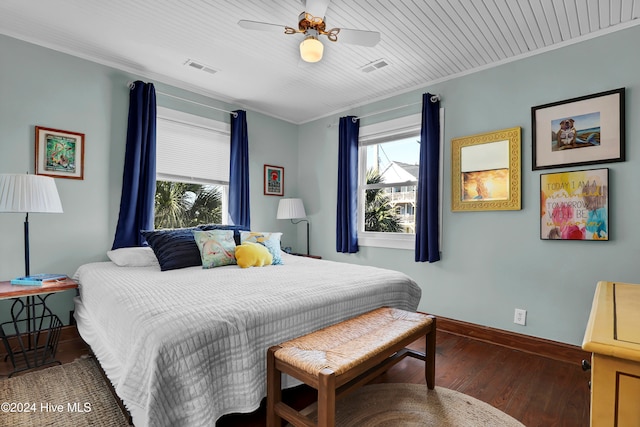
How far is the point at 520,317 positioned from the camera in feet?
9.05

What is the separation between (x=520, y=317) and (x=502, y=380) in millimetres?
768

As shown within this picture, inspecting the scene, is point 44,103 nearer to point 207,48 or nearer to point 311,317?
point 207,48

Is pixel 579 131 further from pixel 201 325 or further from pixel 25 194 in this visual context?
pixel 25 194

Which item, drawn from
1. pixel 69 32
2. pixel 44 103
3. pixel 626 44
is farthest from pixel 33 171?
pixel 626 44

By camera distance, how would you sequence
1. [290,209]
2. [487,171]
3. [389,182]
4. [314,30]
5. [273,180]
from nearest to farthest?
[314,30], [487,171], [389,182], [290,209], [273,180]

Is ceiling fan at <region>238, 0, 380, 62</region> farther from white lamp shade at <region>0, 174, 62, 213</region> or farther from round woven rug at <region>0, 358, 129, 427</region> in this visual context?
round woven rug at <region>0, 358, 129, 427</region>

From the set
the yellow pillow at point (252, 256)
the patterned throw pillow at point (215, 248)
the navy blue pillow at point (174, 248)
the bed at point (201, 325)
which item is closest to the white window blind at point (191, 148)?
the navy blue pillow at point (174, 248)

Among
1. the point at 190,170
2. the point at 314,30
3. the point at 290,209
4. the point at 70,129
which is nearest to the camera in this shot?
the point at 314,30

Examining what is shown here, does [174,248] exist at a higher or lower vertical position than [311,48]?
lower

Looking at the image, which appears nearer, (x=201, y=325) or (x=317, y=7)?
(x=201, y=325)

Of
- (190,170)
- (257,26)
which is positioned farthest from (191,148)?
(257,26)

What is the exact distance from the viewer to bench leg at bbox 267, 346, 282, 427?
Answer: 152 centimetres

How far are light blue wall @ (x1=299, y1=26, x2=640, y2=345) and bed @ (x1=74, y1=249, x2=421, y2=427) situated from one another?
110 cm

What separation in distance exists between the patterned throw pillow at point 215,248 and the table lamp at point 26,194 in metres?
1.04
